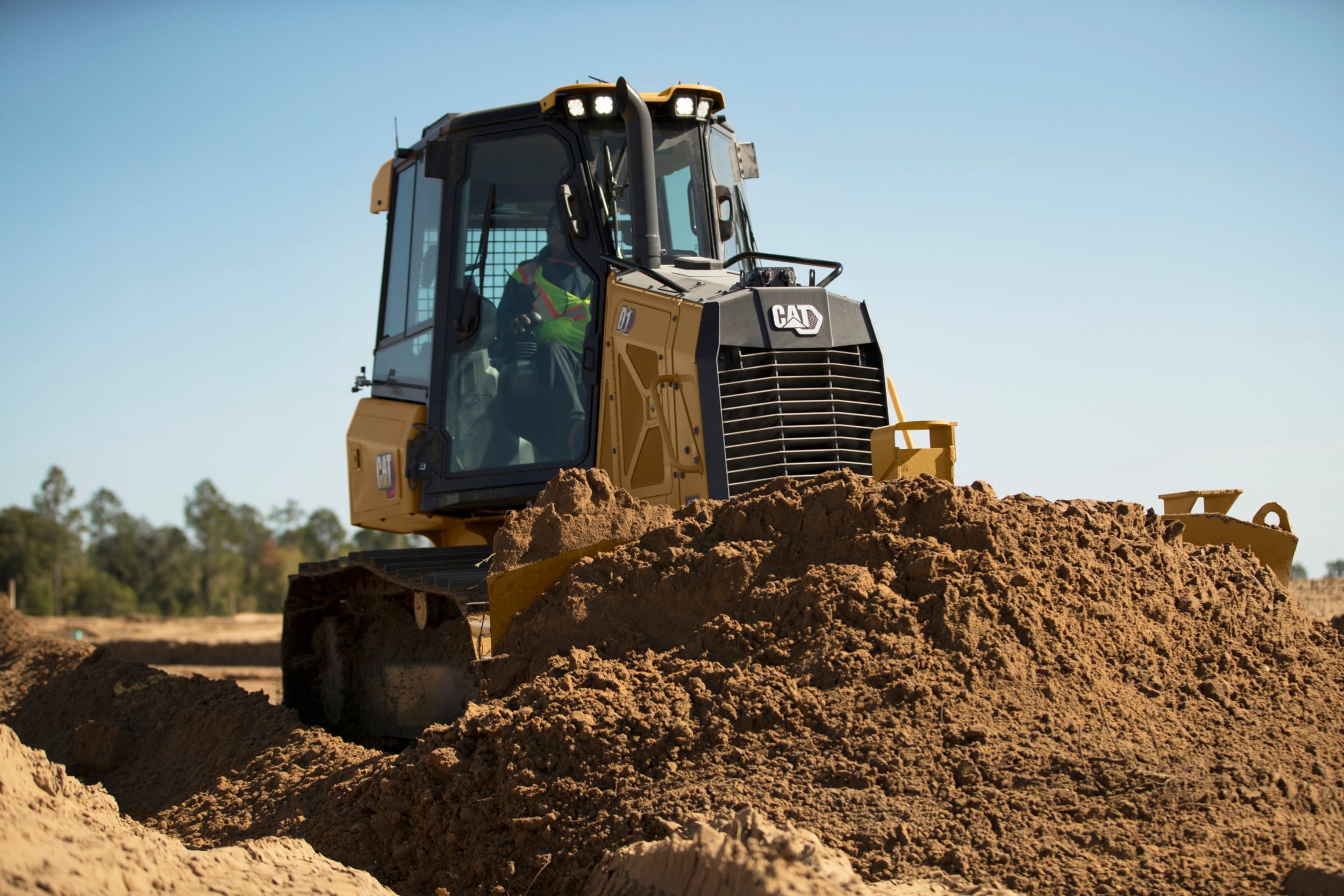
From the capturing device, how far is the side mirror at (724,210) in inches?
257

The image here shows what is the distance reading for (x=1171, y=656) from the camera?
13.2 feet

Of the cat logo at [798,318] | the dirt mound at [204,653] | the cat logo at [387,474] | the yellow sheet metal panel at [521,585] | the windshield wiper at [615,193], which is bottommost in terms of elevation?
the dirt mound at [204,653]

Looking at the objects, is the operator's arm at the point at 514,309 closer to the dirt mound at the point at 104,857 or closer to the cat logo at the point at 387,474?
the cat logo at the point at 387,474

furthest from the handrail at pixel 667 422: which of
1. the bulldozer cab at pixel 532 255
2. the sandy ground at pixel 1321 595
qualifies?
the sandy ground at pixel 1321 595

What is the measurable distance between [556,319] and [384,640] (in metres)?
2.05

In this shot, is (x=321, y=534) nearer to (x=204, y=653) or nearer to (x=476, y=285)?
(x=204, y=653)

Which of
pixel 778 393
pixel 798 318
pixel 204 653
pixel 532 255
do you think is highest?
pixel 532 255

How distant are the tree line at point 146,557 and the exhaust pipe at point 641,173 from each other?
110 feet

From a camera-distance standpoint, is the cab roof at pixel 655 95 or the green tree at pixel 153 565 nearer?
the cab roof at pixel 655 95

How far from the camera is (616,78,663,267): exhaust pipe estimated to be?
575 centimetres

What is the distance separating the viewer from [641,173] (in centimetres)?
577

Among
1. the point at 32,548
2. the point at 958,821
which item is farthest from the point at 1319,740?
the point at 32,548

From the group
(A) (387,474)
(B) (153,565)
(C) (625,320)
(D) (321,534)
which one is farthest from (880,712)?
(D) (321,534)

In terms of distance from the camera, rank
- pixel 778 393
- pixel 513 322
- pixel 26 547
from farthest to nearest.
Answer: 1. pixel 26 547
2. pixel 513 322
3. pixel 778 393
